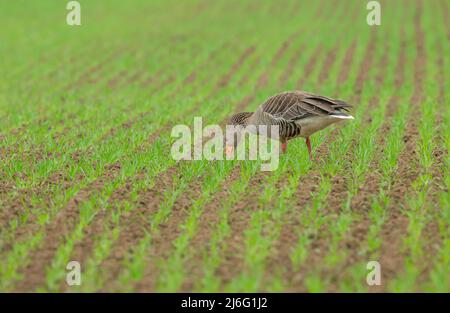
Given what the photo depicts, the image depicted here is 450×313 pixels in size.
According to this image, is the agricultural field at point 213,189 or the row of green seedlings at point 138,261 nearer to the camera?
the row of green seedlings at point 138,261

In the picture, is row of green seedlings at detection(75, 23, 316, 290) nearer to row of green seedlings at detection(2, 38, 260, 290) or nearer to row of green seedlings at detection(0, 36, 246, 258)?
row of green seedlings at detection(2, 38, 260, 290)

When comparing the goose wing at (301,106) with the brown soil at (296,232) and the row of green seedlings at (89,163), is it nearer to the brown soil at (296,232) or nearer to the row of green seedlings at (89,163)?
the brown soil at (296,232)

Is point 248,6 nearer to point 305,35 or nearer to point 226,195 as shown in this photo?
point 305,35

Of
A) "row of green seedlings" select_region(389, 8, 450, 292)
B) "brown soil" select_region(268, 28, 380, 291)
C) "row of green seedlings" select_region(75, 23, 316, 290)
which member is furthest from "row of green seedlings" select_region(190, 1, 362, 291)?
"row of green seedlings" select_region(389, 8, 450, 292)

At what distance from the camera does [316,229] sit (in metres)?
6.83

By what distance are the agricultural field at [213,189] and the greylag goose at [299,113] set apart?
514mm

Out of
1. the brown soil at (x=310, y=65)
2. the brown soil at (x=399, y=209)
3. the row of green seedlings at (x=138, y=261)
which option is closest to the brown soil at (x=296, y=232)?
the brown soil at (x=399, y=209)

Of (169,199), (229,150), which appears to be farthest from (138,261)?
(229,150)

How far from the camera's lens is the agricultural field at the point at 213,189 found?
5977 millimetres

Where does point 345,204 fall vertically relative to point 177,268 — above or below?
above

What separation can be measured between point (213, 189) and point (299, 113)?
1.89 meters

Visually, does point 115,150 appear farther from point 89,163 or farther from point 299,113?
point 299,113

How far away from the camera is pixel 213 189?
8391mm

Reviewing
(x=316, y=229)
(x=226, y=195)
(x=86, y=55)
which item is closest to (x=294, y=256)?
(x=316, y=229)
